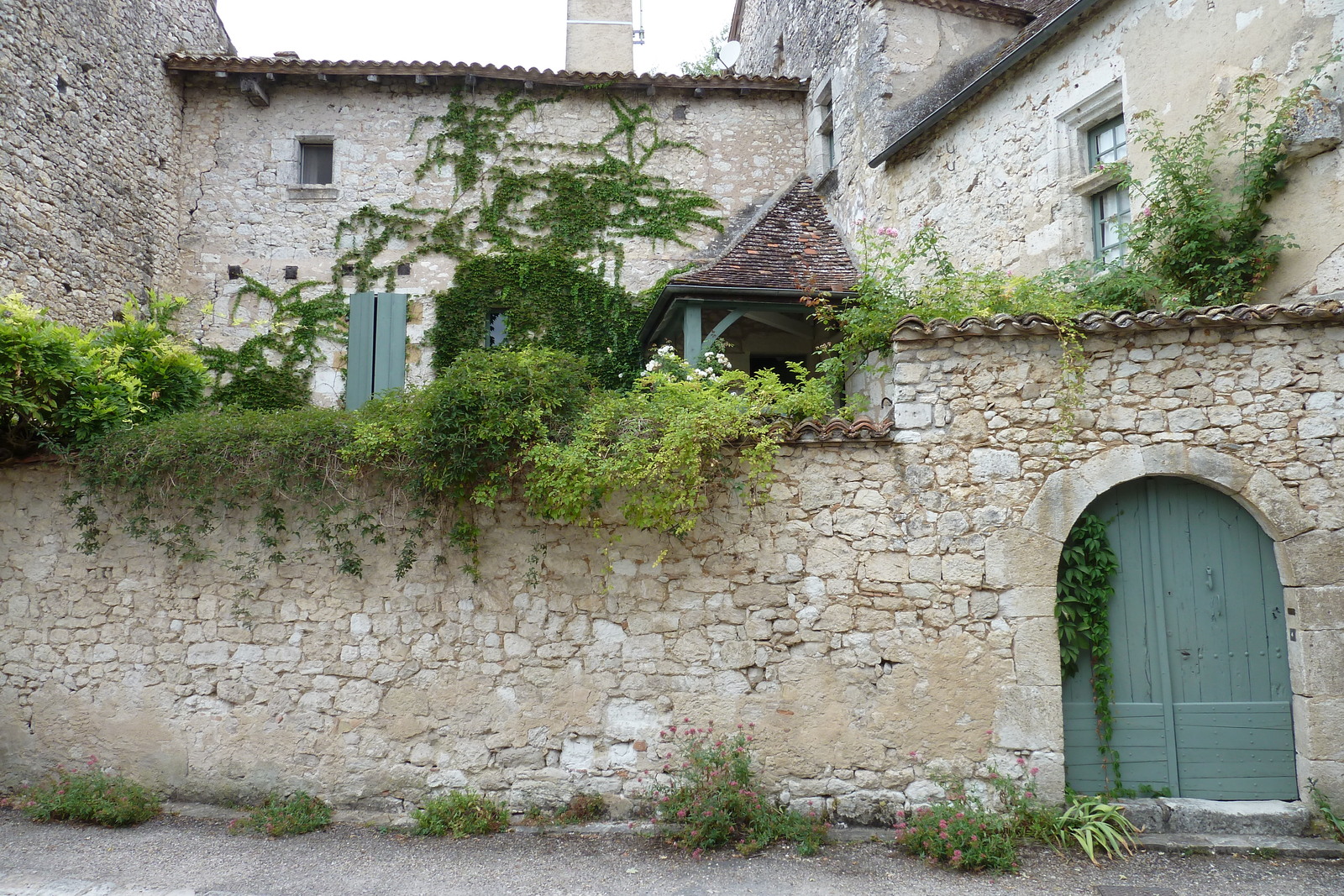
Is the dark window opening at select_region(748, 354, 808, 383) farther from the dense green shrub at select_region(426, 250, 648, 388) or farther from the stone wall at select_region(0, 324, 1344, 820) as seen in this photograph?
the stone wall at select_region(0, 324, 1344, 820)

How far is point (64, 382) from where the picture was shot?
527cm

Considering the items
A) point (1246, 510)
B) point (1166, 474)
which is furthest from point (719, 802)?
point (1246, 510)

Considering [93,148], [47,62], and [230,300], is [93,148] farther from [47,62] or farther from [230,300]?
[230,300]

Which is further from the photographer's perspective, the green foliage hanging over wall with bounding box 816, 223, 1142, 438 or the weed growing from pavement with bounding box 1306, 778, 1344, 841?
the green foliage hanging over wall with bounding box 816, 223, 1142, 438

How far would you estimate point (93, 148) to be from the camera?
806 centimetres

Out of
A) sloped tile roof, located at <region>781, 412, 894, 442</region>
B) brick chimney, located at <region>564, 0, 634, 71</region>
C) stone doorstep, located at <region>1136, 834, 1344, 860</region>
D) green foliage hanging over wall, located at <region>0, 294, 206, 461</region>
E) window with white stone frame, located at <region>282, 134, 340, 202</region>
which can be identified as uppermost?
brick chimney, located at <region>564, 0, 634, 71</region>

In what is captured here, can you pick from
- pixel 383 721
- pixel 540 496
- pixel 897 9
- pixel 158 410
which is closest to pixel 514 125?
pixel 897 9

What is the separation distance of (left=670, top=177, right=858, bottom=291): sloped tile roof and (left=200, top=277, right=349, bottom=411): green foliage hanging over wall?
4406mm

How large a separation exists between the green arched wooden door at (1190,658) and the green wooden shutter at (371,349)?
7.78 metres

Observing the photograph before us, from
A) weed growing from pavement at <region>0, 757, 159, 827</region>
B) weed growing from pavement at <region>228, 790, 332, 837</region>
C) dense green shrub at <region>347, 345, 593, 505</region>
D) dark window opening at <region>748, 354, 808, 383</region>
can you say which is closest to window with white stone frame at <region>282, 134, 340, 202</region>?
dark window opening at <region>748, 354, 808, 383</region>

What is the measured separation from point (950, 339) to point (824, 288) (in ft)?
10.0

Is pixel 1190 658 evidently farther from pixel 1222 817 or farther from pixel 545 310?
pixel 545 310

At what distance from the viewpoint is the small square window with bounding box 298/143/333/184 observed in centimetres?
973

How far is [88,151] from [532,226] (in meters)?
4.68
